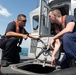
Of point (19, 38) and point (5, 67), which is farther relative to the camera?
point (19, 38)

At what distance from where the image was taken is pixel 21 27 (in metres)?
5.04

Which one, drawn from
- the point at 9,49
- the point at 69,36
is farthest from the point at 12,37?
the point at 69,36

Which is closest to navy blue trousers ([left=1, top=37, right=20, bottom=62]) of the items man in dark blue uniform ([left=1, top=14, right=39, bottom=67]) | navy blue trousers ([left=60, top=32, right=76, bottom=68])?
man in dark blue uniform ([left=1, top=14, right=39, bottom=67])

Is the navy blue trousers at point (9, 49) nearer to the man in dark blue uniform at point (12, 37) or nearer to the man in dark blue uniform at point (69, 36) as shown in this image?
the man in dark blue uniform at point (12, 37)

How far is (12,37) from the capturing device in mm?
4758

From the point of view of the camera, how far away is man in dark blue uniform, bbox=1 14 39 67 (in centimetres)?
470

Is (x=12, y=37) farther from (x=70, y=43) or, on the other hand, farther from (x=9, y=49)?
(x=70, y=43)

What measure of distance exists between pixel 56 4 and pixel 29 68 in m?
3.17

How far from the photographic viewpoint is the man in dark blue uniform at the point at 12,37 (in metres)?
4.70

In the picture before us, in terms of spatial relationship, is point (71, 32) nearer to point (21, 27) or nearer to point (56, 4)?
point (21, 27)

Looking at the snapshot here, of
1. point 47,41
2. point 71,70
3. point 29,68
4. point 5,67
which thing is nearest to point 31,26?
point 47,41

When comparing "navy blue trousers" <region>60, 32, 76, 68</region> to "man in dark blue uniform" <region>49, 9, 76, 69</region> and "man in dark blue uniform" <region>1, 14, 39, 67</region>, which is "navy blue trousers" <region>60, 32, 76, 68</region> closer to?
"man in dark blue uniform" <region>49, 9, 76, 69</region>

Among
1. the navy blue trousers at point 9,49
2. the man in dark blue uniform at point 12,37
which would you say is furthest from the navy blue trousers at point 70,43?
the navy blue trousers at point 9,49

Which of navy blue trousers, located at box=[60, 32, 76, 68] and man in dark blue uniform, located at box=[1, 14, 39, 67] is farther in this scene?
man in dark blue uniform, located at box=[1, 14, 39, 67]
